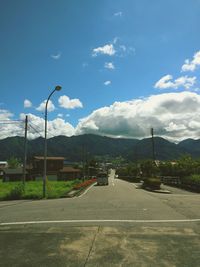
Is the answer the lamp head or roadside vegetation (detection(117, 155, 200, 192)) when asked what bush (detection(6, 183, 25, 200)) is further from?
roadside vegetation (detection(117, 155, 200, 192))

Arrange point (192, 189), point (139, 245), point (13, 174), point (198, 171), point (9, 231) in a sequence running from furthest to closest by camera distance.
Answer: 1. point (13, 174)
2. point (198, 171)
3. point (192, 189)
4. point (9, 231)
5. point (139, 245)

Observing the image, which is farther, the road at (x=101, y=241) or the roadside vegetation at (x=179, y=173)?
the roadside vegetation at (x=179, y=173)

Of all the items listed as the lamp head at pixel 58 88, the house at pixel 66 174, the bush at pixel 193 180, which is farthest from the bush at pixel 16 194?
the house at pixel 66 174

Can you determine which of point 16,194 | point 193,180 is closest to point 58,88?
point 16,194

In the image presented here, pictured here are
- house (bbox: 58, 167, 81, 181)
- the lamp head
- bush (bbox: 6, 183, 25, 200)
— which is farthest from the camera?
house (bbox: 58, 167, 81, 181)

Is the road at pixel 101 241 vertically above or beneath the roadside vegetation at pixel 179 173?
beneath

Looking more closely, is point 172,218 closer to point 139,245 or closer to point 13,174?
point 139,245

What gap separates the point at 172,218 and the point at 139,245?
4.60 meters

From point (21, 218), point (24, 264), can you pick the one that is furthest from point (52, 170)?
point (24, 264)

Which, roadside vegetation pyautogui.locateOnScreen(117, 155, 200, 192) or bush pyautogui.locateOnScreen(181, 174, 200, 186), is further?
roadside vegetation pyautogui.locateOnScreen(117, 155, 200, 192)

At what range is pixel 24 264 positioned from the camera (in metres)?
5.51

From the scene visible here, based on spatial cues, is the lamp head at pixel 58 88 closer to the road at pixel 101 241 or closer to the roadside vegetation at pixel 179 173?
the road at pixel 101 241

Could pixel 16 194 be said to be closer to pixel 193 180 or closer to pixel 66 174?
pixel 193 180

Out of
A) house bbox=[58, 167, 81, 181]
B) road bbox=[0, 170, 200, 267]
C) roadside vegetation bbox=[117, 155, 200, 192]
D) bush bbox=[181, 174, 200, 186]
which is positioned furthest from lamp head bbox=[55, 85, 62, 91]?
house bbox=[58, 167, 81, 181]
